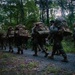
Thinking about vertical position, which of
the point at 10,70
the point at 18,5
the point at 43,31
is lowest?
the point at 10,70

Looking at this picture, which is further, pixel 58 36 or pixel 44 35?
pixel 44 35

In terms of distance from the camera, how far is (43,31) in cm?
1670

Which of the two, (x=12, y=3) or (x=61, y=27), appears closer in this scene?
(x=61, y=27)

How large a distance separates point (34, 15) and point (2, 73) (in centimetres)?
2797

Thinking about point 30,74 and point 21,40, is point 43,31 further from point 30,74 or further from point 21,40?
point 30,74

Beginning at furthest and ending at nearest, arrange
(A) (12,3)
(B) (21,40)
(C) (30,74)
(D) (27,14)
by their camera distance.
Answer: (A) (12,3) → (D) (27,14) → (B) (21,40) → (C) (30,74)

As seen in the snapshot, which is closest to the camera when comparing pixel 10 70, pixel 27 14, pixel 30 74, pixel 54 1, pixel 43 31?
pixel 30 74

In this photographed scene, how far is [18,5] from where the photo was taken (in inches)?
1674

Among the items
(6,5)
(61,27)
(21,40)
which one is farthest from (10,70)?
(6,5)

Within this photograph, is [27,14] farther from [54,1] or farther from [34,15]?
[54,1]

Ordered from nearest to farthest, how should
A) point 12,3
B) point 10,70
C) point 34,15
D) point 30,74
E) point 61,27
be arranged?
point 30,74, point 10,70, point 61,27, point 34,15, point 12,3

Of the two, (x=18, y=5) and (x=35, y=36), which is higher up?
(x=18, y=5)

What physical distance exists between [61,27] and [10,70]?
3749mm

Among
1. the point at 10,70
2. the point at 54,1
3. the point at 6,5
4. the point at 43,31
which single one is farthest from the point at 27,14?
the point at 10,70
